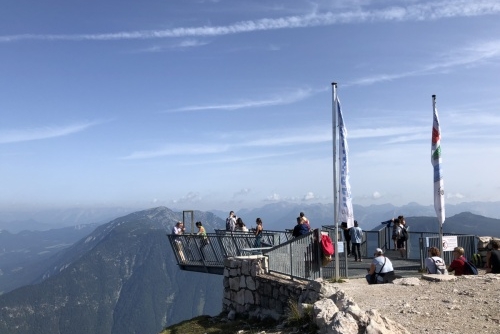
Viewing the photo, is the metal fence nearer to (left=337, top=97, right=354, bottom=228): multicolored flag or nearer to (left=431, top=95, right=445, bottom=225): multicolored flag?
(left=337, top=97, right=354, bottom=228): multicolored flag

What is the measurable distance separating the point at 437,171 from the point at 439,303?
24.2 ft

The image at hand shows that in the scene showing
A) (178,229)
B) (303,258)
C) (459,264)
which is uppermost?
(178,229)

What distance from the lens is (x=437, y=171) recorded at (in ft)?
53.2

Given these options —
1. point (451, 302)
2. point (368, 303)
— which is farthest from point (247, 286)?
point (451, 302)

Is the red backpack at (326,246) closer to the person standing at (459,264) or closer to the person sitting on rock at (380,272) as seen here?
the person sitting on rock at (380,272)

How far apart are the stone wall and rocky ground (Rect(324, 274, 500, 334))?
1.84 m

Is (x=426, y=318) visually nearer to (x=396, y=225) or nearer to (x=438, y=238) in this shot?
(x=438, y=238)

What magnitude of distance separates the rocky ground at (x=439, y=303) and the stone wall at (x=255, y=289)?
1838mm

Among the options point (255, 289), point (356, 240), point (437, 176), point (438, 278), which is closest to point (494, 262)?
point (438, 278)

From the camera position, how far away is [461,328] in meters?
8.07

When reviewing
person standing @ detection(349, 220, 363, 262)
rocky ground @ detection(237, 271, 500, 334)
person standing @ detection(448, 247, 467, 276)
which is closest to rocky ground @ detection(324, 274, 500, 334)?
rocky ground @ detection(237, 271, 500, 334)

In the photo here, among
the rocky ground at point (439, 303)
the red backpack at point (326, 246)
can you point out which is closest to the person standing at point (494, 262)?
the rocky ground at point (439, 303)

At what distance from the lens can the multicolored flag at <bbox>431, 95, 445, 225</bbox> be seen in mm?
16031

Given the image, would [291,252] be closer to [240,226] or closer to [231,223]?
[240,226]
